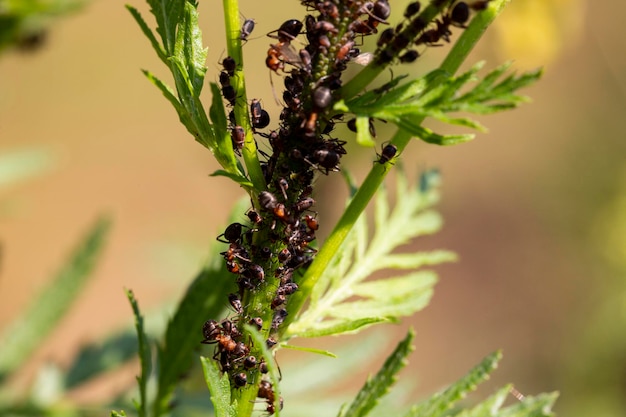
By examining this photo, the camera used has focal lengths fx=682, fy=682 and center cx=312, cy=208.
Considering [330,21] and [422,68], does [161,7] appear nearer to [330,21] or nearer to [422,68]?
[330,21]

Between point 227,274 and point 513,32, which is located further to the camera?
Answer: point 513,32

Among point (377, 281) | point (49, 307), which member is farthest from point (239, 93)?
point (49, 307)

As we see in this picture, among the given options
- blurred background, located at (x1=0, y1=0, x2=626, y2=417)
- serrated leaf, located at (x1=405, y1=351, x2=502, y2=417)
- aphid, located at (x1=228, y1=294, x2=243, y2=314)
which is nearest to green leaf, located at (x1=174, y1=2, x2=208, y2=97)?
aphid, located at (x1=228, y1=294, x2=243, y2=314)

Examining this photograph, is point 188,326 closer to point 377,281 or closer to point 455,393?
point 377,281

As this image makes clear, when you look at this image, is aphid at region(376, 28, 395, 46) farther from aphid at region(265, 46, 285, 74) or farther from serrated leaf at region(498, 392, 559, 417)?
serrated leaf at region(498, 392, 559, 417)

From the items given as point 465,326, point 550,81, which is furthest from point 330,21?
point 550,81

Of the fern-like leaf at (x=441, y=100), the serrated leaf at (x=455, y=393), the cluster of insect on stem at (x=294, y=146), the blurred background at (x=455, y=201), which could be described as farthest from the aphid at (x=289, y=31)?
the blurred background at (x=455, y=201)

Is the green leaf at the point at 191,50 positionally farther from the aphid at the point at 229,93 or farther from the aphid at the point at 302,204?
the aphid at the point at 302,204
